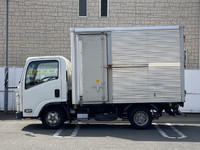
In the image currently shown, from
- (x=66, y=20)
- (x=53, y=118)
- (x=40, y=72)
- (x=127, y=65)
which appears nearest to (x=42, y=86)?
(x=40, y=72)

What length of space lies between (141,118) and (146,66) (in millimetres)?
1748

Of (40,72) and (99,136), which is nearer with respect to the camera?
(99,136)

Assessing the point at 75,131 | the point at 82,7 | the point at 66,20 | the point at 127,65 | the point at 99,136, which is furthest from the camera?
the point at 82,7

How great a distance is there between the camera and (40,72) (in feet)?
36.4

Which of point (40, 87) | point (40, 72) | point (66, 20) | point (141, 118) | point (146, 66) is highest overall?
point (66, 20)

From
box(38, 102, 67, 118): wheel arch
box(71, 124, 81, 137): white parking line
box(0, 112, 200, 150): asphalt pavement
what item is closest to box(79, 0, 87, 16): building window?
box(0, 112, 200, 150): asphalt pavement

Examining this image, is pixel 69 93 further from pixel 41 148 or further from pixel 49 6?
pixel 49 6

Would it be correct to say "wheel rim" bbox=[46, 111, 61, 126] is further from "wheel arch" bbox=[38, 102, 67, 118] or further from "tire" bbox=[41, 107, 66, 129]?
"wheel arch" bbox=[38, 102, 67, 118]

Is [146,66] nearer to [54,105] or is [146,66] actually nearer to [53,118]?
[54,105]

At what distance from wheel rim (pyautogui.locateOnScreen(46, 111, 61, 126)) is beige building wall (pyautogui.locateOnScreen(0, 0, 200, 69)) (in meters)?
7.62

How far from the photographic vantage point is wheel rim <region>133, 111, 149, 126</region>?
36.5 feet

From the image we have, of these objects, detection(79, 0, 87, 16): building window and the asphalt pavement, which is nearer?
the asphalt pavement

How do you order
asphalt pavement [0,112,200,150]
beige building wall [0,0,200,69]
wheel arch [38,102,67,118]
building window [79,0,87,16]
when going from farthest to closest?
building window [79,0,87,16] → beige building wall [0,0,200,69] → wheel arch [38,102,67,118] → asphalt pavement [0,112,200,150]

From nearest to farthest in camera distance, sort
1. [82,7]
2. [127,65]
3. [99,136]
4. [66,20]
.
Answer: [99,136], [127,65], [66,20], [82,7]
